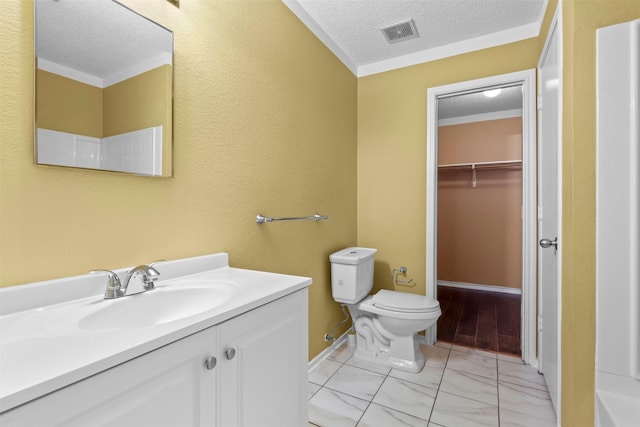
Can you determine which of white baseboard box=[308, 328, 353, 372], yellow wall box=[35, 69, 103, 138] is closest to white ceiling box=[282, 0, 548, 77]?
yellow wall box=[35, 69, 103, 138]

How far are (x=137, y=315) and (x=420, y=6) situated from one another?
220cm

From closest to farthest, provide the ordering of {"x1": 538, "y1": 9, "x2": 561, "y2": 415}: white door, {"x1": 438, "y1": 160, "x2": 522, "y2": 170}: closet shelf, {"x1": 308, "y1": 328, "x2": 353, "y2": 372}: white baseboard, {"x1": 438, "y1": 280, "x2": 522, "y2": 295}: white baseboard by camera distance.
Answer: {"x1": 538, "y1": 9, "x2": 561, "y2": 415}: white door → {"x1": 308, "y1": 328, "x2": 353, "y2": 372}: white baseboard → {"x1": 438, "y1": 160, "x2": 522, "y2": 170}: closet shelf → {"x1": 438, "y1": 280, "x2": 522, "y2": 295}: white baseboard

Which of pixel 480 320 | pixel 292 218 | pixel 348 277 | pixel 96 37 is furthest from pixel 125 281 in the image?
pixel 480 320

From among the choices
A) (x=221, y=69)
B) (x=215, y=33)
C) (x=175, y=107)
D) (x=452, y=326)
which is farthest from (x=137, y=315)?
(x=452, y=326)

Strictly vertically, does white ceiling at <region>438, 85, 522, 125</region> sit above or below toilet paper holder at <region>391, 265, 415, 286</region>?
above

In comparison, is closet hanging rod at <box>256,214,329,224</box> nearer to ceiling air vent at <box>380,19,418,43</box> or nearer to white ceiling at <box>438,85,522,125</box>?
ceiling air vent at <box>380,19,418,43</box>

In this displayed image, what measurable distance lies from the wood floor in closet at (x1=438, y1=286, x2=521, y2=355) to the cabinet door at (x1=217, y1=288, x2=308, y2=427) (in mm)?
1838

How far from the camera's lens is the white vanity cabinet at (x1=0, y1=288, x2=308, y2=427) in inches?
20.7

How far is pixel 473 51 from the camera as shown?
232cm

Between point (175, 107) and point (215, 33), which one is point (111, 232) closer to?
point (175, 107)

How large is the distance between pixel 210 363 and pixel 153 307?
0.36 meters

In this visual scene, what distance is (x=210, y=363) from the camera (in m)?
0.74

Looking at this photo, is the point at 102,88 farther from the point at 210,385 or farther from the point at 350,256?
the point at 350,256

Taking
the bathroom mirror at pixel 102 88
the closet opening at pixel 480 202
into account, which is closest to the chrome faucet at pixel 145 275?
the bathroom mirror at pixel 102 88
